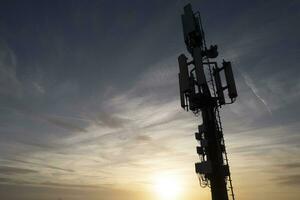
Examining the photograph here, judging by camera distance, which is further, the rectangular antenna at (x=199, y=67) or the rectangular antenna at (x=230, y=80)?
the rectangular antenna at (x=230, y=80)

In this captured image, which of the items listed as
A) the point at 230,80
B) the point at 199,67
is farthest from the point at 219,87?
the point at 199,67

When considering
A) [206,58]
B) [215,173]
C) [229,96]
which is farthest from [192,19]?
[215,173]

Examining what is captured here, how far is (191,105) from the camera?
87.0ft

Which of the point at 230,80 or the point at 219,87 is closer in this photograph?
the point at 230,80

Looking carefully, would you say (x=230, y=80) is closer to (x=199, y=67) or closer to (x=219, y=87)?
(x=219, y=87)

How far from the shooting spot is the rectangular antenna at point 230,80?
26703mm

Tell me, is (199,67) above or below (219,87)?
above

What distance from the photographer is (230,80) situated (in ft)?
89.2

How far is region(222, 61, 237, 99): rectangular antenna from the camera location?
26.7m

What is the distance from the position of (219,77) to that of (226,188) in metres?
10.9

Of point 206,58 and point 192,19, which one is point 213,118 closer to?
point 206,58

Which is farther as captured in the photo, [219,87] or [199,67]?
[219,87]

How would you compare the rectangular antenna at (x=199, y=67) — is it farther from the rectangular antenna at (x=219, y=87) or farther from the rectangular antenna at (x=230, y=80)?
the rectangular antenna at (x=230, y=80)

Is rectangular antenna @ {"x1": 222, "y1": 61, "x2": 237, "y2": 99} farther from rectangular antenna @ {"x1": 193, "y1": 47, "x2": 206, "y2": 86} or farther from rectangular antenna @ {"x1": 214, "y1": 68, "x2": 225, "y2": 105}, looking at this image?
rectangular antenna @ {"x1": 193, "y1": 47, "x2": 206, "y2": 86}
